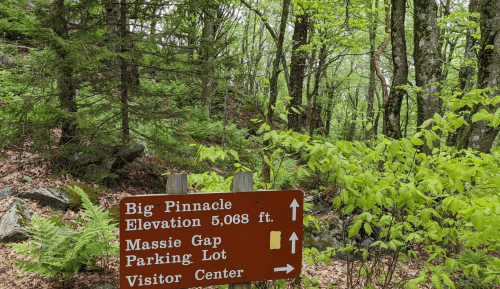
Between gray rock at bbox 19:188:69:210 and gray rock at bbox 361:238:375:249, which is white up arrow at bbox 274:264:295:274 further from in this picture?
gray rock at bbox 19:188:69:210

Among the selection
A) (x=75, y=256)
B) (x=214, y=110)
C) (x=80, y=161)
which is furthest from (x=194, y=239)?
(x=214, y=110)

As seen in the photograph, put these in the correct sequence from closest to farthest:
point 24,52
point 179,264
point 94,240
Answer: point 179,264 < point 94,240 < point 24,52

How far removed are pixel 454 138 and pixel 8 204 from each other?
387 inches

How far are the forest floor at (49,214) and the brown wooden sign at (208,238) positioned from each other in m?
2.30

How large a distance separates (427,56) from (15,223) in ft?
27.8

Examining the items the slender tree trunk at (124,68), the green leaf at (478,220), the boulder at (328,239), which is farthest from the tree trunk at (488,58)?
the slender tree trunk at (124,68)

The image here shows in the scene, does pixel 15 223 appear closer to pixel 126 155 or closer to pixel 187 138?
pixel 126 155

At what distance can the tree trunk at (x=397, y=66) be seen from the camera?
6.88m

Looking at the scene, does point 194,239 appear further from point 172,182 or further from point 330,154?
point 330,154

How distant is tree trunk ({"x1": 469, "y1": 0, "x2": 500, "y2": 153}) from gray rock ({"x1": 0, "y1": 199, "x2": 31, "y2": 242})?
7.50 m

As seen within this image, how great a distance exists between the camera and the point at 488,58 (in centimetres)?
498

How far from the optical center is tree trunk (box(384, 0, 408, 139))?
6879 millimetres

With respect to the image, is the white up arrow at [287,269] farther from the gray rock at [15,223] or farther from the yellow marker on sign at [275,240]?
the gray rock at [15,223]

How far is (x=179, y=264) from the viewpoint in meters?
1.94
